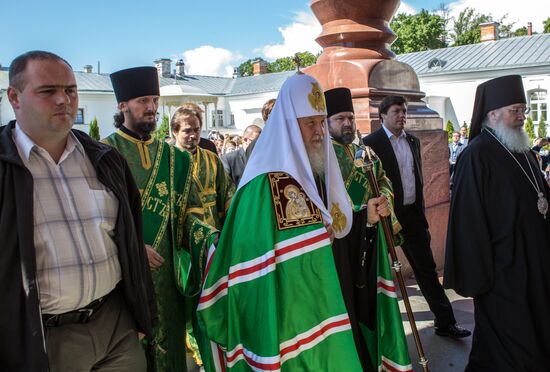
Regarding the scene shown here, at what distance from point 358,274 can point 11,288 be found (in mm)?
2478

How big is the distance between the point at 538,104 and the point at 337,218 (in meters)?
36.1

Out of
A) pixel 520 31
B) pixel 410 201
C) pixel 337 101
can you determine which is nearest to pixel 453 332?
pixel 410 201

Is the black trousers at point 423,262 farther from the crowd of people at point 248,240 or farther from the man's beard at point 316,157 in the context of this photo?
the man's beard at point 316,157

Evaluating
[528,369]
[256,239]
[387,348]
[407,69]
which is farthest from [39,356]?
[407,69]

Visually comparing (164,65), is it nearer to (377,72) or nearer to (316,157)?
(377,72)

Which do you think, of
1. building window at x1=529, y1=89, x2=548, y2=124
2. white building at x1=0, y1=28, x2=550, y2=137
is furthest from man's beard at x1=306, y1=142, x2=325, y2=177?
building window at x1=529, y1=89, x2=548, y2=124

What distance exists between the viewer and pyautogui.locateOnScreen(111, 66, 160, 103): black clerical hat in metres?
3.81

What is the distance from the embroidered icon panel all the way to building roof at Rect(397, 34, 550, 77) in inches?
1403

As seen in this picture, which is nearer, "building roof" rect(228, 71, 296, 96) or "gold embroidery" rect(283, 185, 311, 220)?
"gold embroidery" rect(283, 185, 311, 220)

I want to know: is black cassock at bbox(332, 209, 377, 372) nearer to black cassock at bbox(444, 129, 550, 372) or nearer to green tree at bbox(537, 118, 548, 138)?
black cassock at bbox(444, 129, 550, 372)

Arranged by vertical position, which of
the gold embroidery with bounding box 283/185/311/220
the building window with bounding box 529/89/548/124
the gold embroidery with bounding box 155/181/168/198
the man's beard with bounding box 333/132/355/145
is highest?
the building window with bounding box 529/89/548/124

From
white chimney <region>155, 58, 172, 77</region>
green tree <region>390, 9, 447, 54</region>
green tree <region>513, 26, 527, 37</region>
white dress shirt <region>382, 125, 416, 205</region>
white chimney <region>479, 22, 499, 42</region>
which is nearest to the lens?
white dress shirt <region>382, 125, 416, 205</region>

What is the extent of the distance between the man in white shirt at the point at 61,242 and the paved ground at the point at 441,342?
2.71 m

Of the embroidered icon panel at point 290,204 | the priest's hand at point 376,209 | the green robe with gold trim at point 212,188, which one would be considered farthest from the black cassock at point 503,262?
the green robe with gold trim at point 212,188
